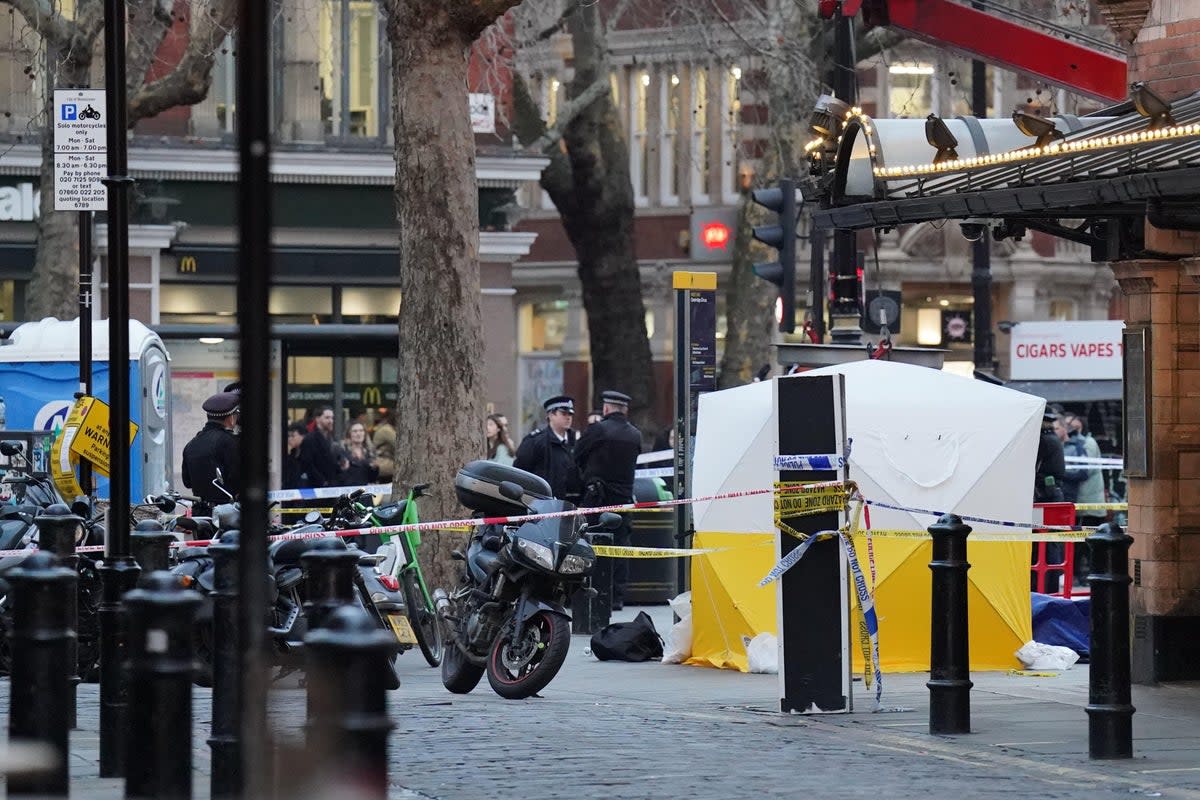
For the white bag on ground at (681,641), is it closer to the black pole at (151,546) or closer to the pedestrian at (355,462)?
the black pole at (151,546)

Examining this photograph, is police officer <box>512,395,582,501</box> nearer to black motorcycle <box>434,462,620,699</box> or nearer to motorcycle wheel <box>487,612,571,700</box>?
black motorcycle <box>434,462,620,699</box>

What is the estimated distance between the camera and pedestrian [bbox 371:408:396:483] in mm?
24844

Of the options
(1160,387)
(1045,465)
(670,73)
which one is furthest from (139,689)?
(670,73)

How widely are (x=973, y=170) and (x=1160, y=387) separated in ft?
6.77

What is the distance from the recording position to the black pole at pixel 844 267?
19.9 metres

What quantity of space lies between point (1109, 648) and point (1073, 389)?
Answer: 22505mm

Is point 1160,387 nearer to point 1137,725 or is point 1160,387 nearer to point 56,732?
point 1137,725

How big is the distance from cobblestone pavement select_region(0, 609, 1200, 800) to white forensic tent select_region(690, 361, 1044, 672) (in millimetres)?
822

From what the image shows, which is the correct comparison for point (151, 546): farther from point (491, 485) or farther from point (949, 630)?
point (491, 485)

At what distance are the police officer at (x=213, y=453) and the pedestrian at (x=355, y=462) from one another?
609 cm

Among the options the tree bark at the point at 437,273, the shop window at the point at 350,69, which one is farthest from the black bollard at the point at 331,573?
the shop window at the point at 350,69

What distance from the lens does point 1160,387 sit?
1261cm

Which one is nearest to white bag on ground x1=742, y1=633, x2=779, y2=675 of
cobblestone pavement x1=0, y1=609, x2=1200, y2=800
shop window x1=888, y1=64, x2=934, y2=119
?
cobblestone pavement x1=0, y1=609, x2=1200, y2=800

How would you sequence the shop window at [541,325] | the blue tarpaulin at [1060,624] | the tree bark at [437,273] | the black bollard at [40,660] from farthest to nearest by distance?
the shop window at [541,325] < the tree bark at [437,273] < the blue tarpaulin at [1060,624] < the black bollard at [40,660]
